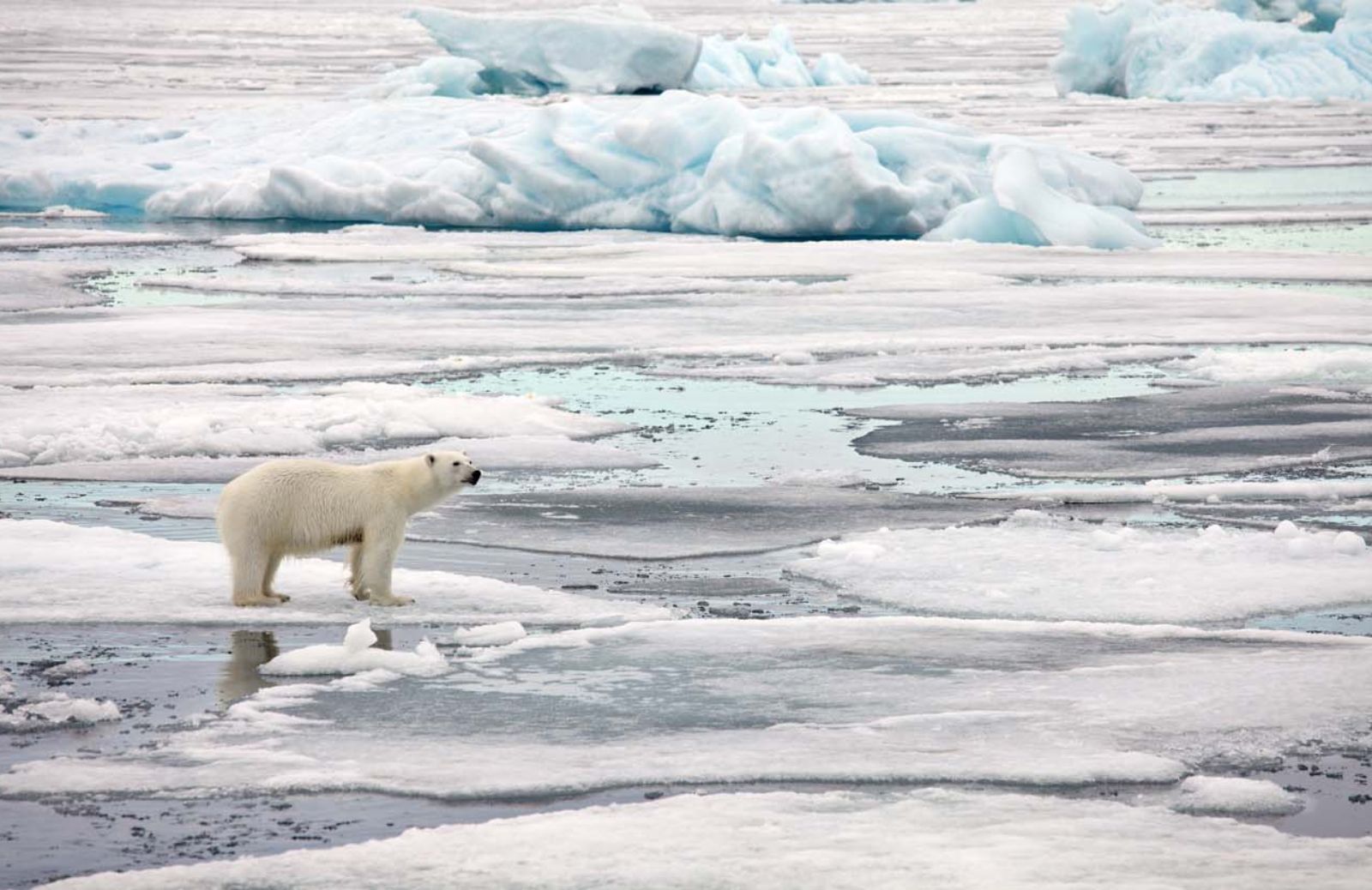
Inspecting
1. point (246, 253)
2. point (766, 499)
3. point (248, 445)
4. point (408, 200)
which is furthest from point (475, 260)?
point (766, 499)

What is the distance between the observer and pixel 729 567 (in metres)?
6.84

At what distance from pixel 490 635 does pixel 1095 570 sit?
6.95 ft

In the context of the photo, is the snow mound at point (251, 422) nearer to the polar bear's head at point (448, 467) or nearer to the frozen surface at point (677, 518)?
the frozen surface at point (677, 518)

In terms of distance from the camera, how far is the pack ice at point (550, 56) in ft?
100

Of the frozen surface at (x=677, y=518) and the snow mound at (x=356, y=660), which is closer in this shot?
the snow mound at (x=356, y=660)

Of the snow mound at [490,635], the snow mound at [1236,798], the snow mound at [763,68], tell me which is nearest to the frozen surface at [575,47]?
the snow mound at [763,68]

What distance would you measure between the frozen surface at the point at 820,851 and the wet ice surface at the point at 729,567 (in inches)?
0.6

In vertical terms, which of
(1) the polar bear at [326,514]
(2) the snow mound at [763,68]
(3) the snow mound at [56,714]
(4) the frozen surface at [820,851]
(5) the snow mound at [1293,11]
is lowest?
(3) the snow mound at [56,714]

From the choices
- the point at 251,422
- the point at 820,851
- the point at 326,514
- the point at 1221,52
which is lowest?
the point at 251,422

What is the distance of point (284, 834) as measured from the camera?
4.11m

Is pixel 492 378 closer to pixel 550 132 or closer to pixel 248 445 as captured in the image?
pixel 248 445

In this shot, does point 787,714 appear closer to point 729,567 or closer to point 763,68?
point 729,567

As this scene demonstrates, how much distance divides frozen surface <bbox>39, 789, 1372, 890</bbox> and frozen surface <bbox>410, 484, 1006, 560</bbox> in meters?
2.78

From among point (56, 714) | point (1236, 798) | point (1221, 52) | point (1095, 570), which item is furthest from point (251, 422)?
point (1221, 52)
